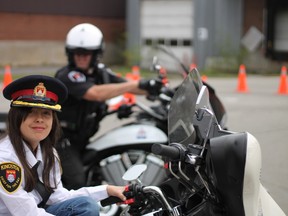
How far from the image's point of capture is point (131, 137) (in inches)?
185

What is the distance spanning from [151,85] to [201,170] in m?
2.31

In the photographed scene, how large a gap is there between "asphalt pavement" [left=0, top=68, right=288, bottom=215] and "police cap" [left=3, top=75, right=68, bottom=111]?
97.5 inches

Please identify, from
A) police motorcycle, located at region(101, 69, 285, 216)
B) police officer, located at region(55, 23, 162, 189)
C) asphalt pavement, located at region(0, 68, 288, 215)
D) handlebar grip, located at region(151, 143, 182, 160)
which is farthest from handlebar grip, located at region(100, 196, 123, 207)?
asphalt pavement, located at region(0, 68, 288, 215)

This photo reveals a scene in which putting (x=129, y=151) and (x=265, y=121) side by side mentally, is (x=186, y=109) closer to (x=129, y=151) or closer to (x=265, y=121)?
(x=129, y=151)

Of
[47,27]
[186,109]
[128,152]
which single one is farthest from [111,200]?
[47,27]

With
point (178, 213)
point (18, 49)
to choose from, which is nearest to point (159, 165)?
point (178, 213)

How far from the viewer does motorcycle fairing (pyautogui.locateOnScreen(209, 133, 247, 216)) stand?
81.7 inches

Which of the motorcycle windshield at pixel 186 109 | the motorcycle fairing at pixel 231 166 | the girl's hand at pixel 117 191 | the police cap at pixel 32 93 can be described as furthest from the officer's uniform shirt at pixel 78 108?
the motorcycle fairing at pixel 231 166

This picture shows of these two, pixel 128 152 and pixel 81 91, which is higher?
pixel 81 91

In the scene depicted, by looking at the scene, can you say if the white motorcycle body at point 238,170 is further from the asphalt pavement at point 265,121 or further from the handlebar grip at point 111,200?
the asphalt pavement at point 265,121

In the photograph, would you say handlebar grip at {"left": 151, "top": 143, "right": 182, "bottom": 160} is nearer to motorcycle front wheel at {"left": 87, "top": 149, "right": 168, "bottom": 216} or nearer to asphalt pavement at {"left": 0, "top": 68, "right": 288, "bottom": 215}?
A: motorcycle front wheel at {"left": 87, "top": 149, "right": 168, "bottom": 216}

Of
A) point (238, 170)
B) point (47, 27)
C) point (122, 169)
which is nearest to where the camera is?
point (238, 170)

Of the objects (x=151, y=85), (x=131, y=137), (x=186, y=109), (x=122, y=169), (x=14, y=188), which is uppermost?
(x=186, y=109)

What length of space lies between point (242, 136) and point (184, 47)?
23740 millimetres
